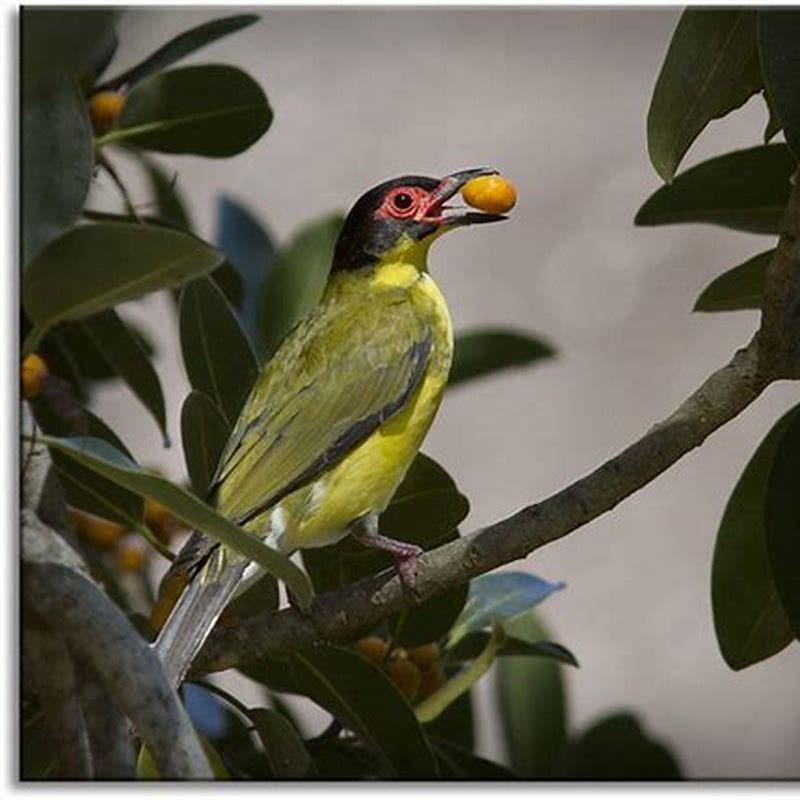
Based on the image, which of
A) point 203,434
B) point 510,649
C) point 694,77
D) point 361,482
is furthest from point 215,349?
point 694,77

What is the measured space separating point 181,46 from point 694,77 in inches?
21.0

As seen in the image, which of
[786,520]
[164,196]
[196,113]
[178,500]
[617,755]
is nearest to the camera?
[178,500]

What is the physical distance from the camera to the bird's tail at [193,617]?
162 cm

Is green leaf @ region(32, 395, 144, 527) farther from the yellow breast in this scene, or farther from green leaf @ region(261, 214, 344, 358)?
green leaf @ region(261, 214, 344, 358)

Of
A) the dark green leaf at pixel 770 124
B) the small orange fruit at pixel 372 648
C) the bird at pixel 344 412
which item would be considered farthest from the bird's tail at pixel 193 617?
the dark green leaf at pixel 770 124

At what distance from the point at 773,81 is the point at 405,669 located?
0.66 metres

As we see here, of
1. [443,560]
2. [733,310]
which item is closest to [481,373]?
[733,310]

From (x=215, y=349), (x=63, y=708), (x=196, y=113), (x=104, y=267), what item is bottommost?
(x=63, y=708)

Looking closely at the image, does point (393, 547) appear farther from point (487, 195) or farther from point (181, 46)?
point (181, 46)

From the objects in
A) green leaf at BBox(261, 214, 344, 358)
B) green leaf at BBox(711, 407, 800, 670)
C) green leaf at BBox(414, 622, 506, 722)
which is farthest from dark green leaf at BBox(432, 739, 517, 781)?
green leaf at BBox(261, 214, 344, 358)

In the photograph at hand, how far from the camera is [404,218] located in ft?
6.14

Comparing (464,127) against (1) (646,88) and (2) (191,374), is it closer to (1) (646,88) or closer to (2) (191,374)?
(1) (646,88)

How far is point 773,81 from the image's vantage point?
1.60 m

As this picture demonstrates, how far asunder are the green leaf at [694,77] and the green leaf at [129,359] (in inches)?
21.9
